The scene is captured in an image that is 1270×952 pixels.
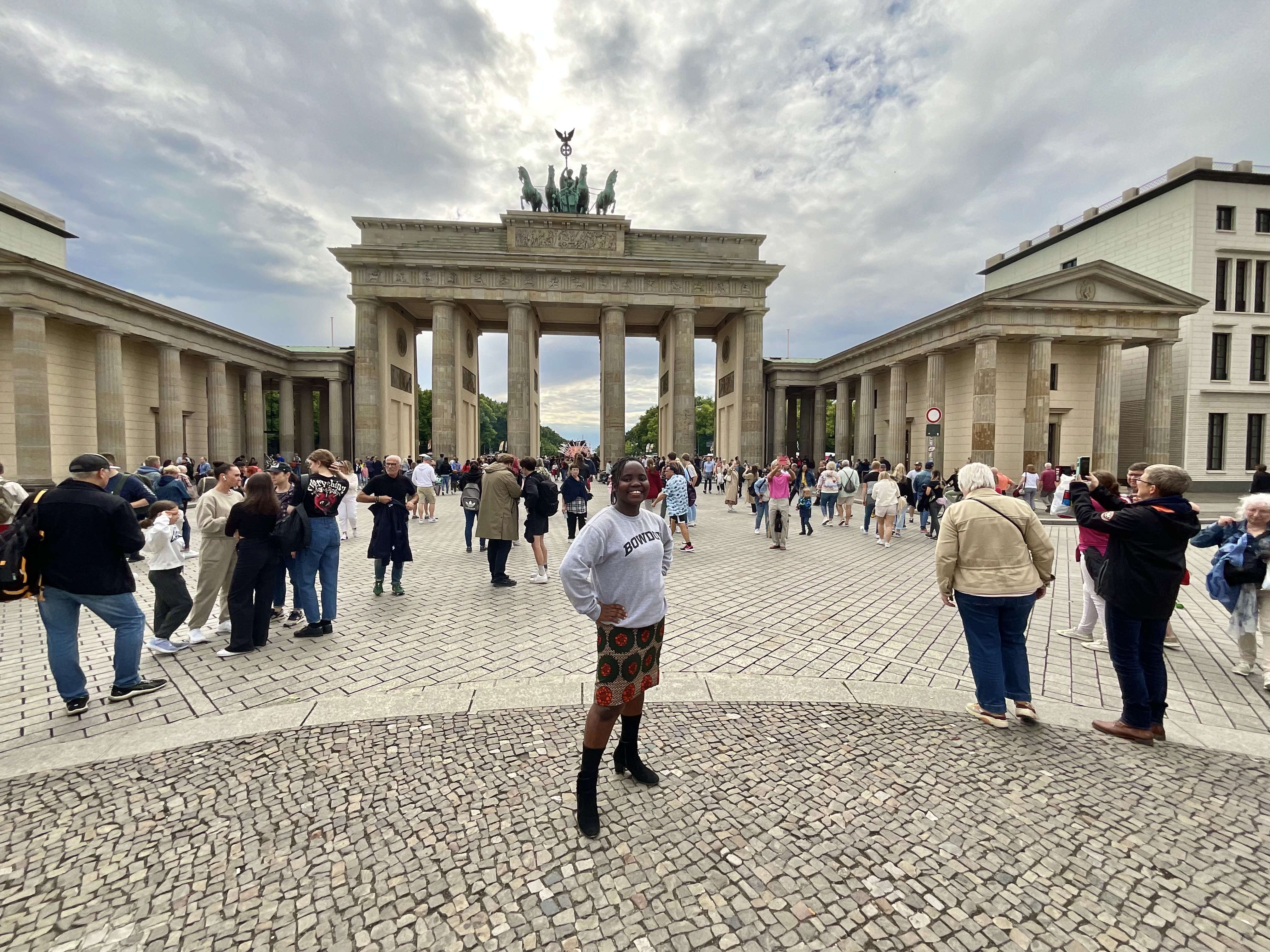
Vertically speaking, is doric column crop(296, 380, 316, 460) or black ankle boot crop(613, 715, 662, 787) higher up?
doric column crop(296, 380, 316, 460)

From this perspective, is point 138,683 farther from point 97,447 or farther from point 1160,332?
point 1160,332

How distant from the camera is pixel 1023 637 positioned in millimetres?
3684

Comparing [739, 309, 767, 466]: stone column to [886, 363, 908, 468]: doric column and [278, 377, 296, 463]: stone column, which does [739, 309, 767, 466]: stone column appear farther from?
[278, 377, 296, 463]: stone column

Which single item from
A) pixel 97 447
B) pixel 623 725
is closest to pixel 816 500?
pixel 623 725

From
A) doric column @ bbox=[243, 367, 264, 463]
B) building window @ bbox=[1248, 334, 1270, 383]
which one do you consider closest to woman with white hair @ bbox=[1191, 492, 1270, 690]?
building window @ bbox=[1248, 334, 1270, 383]

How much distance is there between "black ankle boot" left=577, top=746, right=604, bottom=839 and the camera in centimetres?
268

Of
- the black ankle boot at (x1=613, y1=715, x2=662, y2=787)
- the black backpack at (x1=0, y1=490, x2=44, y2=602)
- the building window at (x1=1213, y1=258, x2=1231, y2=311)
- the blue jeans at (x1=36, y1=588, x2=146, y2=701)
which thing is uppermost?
the building window at (x1=1213, y1=258, x2=1231, y2=311)

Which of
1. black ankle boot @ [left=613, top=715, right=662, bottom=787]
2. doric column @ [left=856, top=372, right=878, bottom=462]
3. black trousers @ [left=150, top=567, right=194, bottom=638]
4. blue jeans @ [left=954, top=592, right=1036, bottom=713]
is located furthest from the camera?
doric column @ [left=856, top=372, right=878, bottom=462]

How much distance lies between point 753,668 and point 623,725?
2152 mm

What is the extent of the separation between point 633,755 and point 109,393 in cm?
3239

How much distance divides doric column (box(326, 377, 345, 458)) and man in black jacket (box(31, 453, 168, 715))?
38318 millimetres

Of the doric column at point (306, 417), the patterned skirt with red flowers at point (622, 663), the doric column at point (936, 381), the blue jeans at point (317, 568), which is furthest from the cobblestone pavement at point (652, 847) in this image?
the doric column at point (306, 417)

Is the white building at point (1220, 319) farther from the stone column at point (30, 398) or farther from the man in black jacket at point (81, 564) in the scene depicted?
the stone column at point (30, 398)

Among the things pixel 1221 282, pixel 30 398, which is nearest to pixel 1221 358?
pixel 1221 282
